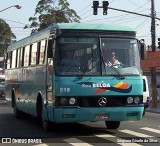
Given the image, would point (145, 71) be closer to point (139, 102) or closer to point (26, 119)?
point (26, 119)

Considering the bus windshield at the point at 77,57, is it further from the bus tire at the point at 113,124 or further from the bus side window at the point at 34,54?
the bus side window at the point at 34,54

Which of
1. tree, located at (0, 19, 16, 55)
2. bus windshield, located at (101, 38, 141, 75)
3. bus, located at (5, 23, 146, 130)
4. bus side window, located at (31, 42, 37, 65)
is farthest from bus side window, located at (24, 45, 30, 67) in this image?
tree, located at (0, 19, 16, 55)

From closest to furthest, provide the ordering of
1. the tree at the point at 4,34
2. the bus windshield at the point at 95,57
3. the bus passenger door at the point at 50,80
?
the bus windshield at the point at 95,57 → the bus passenger door at the point at 50,80 → the tree at the point at 4,34

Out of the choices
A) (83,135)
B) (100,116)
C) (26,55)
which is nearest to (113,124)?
(83,135)

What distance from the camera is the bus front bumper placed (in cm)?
1227

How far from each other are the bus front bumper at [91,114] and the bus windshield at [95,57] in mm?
941

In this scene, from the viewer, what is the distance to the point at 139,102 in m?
12.9

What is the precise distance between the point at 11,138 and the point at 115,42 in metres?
3.79

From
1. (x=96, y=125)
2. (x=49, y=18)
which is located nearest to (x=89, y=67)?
(x=96, y=125)

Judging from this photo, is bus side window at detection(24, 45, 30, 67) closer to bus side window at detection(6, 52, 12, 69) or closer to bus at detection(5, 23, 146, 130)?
bus at detection(5, 23, 146, 130)

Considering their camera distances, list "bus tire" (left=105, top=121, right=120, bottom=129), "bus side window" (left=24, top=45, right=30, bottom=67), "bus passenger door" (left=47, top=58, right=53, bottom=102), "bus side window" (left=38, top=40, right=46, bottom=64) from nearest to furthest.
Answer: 1. "bus passenger door" (left=47, top=58, right=53, bottom=102)
2. "bus side window" (left=38, top=40, right=46, bottom=64)
3. "bus tire" (left=105, top=121, right=120, bottom=129)
4. "bus side window" (left=24, top=45, right=30, bottom=67)

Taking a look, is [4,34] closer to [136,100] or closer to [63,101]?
[136,100]

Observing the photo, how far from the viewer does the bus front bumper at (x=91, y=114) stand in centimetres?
1227

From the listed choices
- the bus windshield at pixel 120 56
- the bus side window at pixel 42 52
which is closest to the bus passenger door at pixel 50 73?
the bus side window at pixel 42 52
